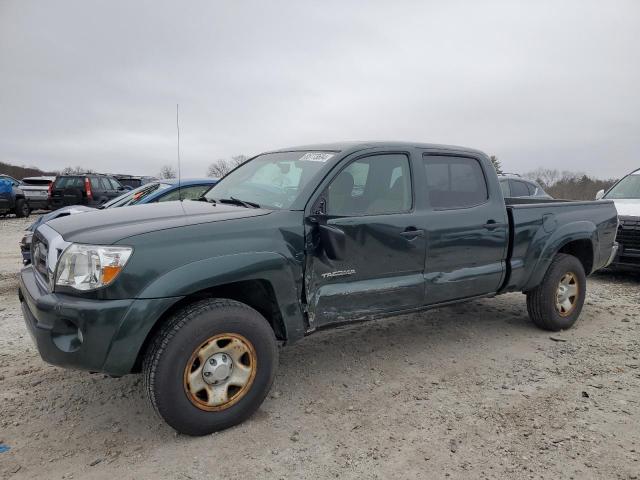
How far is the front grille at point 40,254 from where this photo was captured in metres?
3.05

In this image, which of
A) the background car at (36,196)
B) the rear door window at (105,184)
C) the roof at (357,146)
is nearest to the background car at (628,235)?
the roof at (357,146)

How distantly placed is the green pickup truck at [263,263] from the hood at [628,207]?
3.67 meters

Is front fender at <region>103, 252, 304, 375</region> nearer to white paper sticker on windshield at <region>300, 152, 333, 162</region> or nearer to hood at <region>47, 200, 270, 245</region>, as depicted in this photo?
hood at <region>47, 200, 270, 245</region>

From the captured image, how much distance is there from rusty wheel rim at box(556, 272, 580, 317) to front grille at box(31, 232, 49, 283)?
4586 millimetres

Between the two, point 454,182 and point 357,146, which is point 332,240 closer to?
point 357,146

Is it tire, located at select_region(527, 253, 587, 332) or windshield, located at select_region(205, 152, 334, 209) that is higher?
windshield, located at select_region(205, 152, 334, 209)

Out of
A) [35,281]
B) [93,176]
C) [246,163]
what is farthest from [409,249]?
[93,176]

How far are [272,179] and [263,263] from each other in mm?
1039

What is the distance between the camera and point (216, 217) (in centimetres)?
312

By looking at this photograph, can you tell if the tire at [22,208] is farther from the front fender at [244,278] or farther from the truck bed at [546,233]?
the truck bed at [546,233]

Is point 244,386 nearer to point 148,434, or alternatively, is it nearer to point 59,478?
point 148,434

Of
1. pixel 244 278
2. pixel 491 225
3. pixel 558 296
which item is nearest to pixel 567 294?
pixel 558 296

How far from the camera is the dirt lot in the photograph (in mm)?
2672

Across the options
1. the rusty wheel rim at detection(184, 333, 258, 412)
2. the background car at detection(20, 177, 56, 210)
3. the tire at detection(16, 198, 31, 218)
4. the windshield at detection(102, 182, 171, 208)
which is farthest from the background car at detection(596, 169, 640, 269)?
the tire at detection(16, 198, 31, 218)
